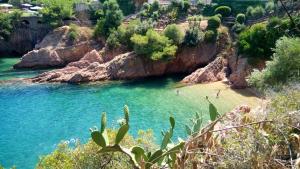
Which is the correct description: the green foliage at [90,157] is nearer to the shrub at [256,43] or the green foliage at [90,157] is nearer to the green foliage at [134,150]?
the green foliage at [134,150]

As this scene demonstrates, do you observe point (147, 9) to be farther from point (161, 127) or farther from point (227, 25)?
point (161, 127)

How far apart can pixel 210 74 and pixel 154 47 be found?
27.8 feet

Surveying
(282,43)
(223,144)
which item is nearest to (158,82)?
(282,43)

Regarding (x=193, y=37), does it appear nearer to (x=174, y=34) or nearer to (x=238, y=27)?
(x=174, y=34)

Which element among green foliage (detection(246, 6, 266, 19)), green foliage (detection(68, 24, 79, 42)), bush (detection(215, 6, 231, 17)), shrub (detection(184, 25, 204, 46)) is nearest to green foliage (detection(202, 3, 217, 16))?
bush (detection(215, 6, 231, 17))

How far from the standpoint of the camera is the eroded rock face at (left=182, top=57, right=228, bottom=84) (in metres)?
53.6

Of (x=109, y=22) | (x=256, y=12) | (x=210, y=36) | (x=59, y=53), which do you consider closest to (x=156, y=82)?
(x=210, y=36)

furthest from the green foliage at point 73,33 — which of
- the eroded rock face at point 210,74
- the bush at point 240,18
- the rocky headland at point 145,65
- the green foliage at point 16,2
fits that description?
the green foliage at point 16,2

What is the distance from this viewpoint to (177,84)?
176ft

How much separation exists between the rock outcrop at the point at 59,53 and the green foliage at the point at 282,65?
37.3m

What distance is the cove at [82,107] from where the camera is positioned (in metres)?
35.9

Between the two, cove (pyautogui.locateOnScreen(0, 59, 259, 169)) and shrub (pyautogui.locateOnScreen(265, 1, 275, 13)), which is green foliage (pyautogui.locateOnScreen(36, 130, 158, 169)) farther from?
shrub (pyautogui.locateOnScreen(265, 1, 275, 13))

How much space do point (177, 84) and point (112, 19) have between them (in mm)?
19969

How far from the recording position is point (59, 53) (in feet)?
225
